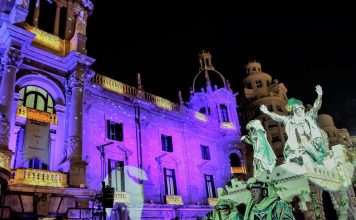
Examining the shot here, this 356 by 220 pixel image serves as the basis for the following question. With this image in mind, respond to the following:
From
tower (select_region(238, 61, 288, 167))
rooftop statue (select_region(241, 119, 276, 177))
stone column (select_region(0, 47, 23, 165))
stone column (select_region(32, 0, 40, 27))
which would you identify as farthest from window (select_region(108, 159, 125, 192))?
tower (select_region(238, 61, 288, 167))

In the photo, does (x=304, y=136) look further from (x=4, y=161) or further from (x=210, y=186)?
(x=210, y=186)

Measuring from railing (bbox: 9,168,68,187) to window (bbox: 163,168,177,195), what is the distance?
9.05m

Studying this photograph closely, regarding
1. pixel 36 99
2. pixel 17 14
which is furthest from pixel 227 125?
pixel 17 14

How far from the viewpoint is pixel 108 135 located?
2173cm

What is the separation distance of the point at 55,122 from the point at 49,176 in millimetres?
3653

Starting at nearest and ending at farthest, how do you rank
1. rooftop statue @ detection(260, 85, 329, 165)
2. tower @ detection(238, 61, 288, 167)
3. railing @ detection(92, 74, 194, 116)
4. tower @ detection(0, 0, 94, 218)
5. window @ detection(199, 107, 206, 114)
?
rooftop statue @ detection(260, 85, 329, 165)
tower @ detection(0, 0, 94, 218)
railing @ detection(92, 74, 194, 116)
window @ detection(199, 107, 206, 114)
tower @ detection(238, 61, 288, 167)

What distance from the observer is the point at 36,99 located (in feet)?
61.4

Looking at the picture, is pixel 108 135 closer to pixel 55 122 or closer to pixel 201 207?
pixel 55 122

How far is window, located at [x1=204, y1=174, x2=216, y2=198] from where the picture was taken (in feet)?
87.8

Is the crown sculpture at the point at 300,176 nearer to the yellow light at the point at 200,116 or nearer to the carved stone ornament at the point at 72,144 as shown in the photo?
the carved stone ornament at the point at 72,144

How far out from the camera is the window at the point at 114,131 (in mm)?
21853

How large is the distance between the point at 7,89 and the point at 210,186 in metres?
17.8

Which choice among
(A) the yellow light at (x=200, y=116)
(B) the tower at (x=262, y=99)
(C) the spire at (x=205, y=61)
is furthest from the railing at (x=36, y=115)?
(B) the tower at (x=262, y=99)

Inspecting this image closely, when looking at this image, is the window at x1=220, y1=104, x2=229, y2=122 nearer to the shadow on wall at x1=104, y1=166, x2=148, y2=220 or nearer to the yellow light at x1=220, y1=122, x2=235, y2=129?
the yellow light at x1=220, y1=122, x2=235, y2=129
